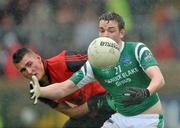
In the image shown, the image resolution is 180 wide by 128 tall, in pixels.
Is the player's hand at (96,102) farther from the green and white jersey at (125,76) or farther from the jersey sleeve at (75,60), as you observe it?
the green and white jersey at (125,76)

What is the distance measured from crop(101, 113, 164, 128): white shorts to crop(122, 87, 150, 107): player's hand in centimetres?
61

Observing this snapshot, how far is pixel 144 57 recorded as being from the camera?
8336 millimetres

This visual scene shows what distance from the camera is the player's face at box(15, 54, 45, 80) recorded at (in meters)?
9.33

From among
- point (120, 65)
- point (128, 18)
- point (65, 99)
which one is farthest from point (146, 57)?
point (128, 18)

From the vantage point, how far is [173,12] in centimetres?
1213

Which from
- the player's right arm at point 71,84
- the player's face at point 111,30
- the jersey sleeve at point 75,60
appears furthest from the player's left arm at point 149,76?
the jersey sleeve at point 75,60

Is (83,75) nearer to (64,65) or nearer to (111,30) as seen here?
(111,30)

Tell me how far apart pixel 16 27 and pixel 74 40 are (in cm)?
79

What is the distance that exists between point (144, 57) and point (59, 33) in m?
3.88

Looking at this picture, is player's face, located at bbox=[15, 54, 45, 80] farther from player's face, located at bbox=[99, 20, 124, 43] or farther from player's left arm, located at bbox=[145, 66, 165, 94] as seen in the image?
player's left arm, located at bbox=[145, 66, 165, 94]

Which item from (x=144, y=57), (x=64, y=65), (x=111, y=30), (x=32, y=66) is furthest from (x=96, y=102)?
(x=144, y=57)

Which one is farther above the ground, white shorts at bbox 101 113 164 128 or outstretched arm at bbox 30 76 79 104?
outstretched arm at bbox 30 76 79 104

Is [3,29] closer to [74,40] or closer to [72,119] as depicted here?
[74,40]

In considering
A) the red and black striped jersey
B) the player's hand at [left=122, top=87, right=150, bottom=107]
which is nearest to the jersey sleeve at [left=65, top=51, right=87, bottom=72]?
the red and black striped jersey
